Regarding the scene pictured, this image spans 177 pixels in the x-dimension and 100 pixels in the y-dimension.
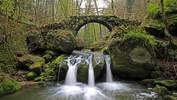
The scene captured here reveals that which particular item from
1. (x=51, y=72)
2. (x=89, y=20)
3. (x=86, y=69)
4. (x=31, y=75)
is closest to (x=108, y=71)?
(x=86, y=69)

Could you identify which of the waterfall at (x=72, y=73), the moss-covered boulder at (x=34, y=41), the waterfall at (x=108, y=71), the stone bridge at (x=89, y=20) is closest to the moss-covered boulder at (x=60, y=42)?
the moss-covered boulder at (x=34, y=41)

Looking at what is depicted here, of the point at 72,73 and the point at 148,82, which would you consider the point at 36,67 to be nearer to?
the point at 72,73

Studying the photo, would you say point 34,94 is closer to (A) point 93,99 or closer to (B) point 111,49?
(A) point 93,99

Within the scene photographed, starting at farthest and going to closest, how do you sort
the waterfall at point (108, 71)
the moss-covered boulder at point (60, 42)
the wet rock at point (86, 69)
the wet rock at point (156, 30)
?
the moss-covered boulder at point (60, 42)
the wet rock at point (156, 30)
the waterfall at point (108, 71)
the wet rock at point (86, 69)

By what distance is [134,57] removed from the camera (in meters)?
7.41

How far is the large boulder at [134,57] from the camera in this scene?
7297 millimetres

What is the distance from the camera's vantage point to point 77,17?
1298 cm

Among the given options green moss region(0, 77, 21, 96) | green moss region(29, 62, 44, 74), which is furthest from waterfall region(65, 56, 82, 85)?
green moss region(0, 77, 21, 96)

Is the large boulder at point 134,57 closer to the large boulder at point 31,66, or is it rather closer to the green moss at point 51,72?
the green moss at point 51,72

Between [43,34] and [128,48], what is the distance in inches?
298

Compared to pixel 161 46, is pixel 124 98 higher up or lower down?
lower down

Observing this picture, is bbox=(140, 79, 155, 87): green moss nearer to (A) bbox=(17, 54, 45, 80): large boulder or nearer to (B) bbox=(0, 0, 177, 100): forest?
(B) bbox=(0, 0, 177, 100): forest

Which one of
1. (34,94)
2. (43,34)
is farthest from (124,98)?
(43,34)

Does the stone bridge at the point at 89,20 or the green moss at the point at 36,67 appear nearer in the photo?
the green moss at the point at 36,67
